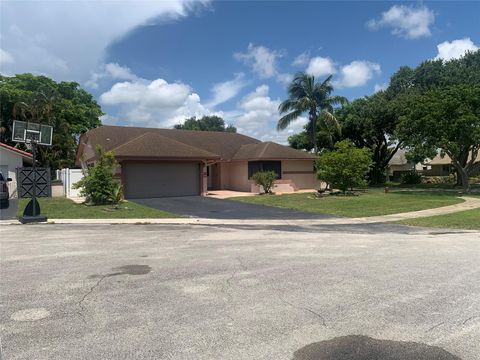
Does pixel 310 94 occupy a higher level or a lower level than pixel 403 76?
lower

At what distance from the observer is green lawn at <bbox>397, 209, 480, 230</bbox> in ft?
46.2

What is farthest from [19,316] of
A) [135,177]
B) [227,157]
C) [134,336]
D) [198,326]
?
[227,157]

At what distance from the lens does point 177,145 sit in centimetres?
2798

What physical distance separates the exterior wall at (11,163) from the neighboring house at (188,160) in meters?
4.41

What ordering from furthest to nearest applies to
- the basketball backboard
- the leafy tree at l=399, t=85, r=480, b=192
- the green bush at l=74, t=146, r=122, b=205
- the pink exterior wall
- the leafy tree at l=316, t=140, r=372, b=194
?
the pink exterior wall, the leafy tree at l=399, t=85, r=480, b=192, the leafy tree at l=316, t=140, r=372, b=194, the green bush at l=74, t=146, r=122, b=205, the basketball backboard

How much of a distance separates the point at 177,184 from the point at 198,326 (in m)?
22.2

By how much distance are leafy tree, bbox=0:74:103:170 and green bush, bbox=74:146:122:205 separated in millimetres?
17509

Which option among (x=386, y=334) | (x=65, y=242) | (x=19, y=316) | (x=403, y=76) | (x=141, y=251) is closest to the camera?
(x=386, y=334)

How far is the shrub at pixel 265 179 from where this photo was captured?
2808 cm

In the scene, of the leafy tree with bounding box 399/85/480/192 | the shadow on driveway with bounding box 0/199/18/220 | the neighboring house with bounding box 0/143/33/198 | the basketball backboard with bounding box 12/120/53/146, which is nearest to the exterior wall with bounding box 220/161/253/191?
the leafy tree with bounding box 399/85/480/192

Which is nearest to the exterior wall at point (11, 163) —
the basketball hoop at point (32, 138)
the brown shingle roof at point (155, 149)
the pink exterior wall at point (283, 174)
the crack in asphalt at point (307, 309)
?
the brown shingle roof at point (155, 149)

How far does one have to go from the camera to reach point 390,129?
38000 mm

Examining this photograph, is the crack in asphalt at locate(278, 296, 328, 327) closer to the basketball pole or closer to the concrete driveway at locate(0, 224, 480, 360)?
the concrete driveway at locate(0, 224, 480, 360)

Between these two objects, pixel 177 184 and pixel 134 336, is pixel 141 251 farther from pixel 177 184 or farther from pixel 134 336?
pixel 177 184
